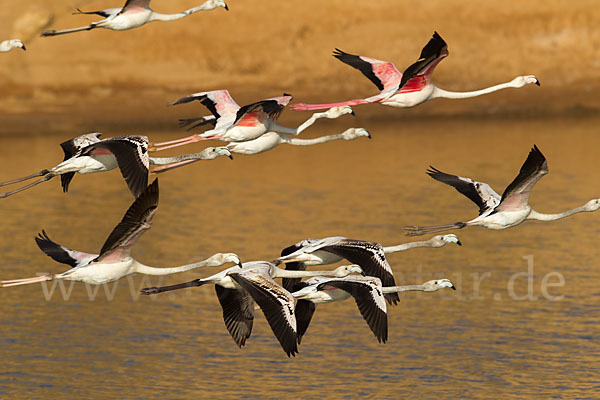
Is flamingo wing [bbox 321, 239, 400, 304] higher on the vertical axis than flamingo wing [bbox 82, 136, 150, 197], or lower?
lower

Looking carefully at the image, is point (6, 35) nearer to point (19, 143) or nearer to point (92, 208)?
point (19, 143)

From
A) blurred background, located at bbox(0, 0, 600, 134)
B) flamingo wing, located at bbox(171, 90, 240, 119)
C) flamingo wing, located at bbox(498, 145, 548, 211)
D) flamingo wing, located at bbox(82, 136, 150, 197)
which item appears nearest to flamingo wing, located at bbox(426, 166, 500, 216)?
flamingo wing, located at bbox(498, 145, 548, 211)

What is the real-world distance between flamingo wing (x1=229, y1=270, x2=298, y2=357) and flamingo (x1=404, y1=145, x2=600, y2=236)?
4.14 meters

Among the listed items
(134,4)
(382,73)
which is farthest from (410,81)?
(134,4)

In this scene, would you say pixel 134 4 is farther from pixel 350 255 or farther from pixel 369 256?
pixel 369 256

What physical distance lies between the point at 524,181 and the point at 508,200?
1.13m

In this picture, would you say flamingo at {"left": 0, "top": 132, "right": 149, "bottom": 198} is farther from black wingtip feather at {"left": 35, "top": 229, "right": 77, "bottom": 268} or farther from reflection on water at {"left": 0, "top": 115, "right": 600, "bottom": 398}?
reflection on water at {"left": 0, "top": 115, "right": 600, "bottom": 398}

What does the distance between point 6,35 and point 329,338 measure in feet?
107

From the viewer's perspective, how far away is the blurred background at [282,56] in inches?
2603

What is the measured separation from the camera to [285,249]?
24.0m

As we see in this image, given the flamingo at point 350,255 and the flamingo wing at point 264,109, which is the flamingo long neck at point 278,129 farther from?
the flamingo at point 350,255

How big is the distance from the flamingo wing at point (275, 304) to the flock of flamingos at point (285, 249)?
0.01 m

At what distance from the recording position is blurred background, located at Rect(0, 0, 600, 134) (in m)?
66.1

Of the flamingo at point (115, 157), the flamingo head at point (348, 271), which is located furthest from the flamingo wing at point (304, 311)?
the flamingo at point (115, 157)
